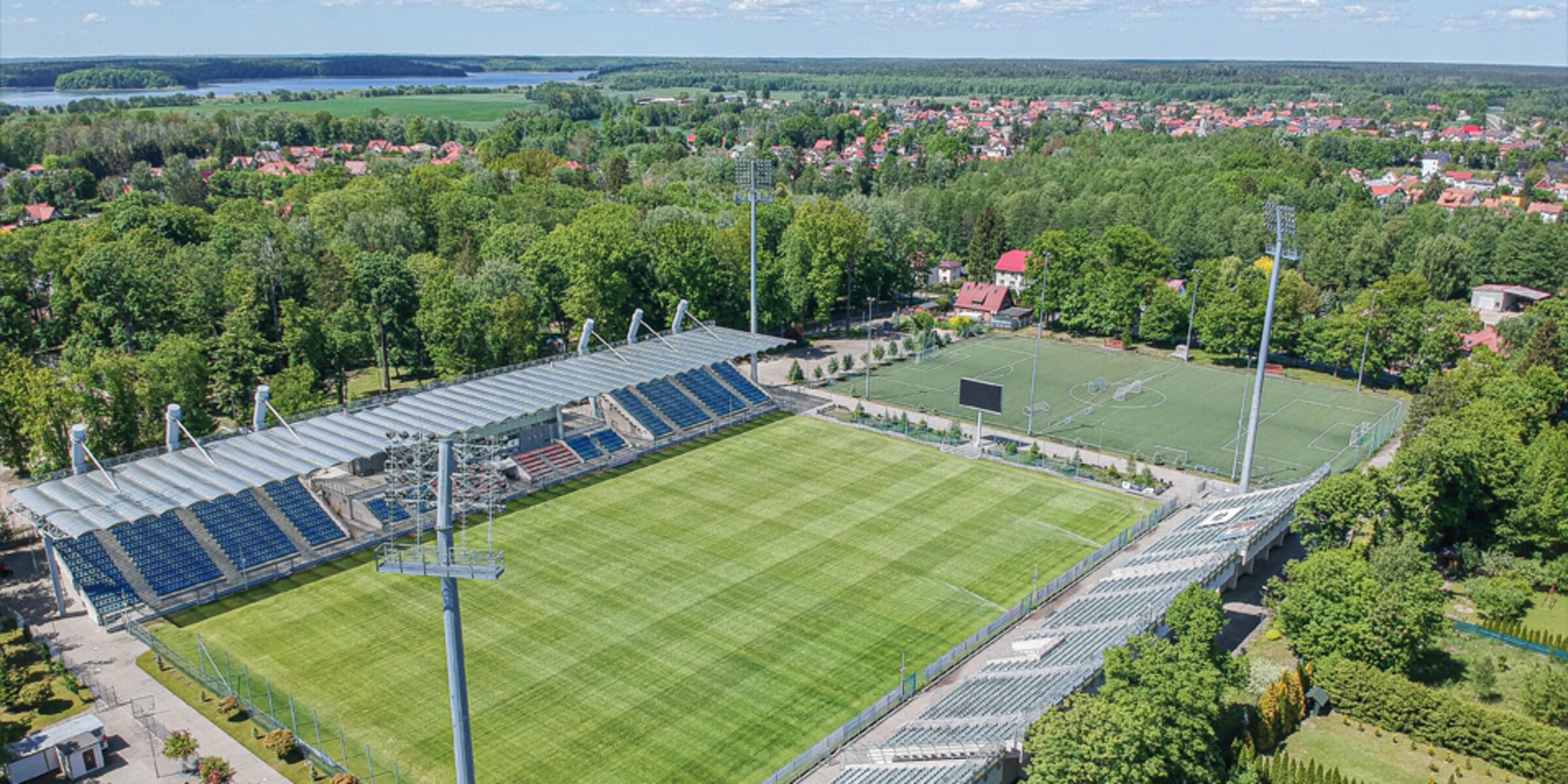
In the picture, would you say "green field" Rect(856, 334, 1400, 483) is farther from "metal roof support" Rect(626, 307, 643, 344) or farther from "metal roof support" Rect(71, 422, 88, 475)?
"metal roof support" Rect(71, 422, 88, 475)

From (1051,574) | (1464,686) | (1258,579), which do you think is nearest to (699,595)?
(1051,574)

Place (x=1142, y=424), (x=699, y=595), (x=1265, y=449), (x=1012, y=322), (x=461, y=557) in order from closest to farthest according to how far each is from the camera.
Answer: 1. (x=461, y=557)
2. (x=699, y=595)
3. (x=1265, y=449)
4. (x=1142, y=424)
5. (x=1012, y=322)

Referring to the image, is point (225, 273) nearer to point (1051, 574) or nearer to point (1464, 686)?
point (1051, 574)

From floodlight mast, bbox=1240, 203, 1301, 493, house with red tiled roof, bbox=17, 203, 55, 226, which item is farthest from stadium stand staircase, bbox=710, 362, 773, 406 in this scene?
house with red tiled roof, bbox=17, 203, 55, 226

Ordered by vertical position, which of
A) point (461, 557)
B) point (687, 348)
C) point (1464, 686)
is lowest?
point (1464, 686)

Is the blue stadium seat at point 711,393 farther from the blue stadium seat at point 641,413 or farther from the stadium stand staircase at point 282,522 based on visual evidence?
the stadium stand staircase at point 282,522

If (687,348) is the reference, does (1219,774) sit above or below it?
below

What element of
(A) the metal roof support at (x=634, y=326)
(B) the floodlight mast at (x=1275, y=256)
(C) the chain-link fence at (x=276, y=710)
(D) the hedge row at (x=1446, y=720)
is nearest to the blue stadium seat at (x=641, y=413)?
(A) the metal roof support at (x=634, y=326)

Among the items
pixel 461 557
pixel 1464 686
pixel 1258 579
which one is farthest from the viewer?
pixel 1258 579
